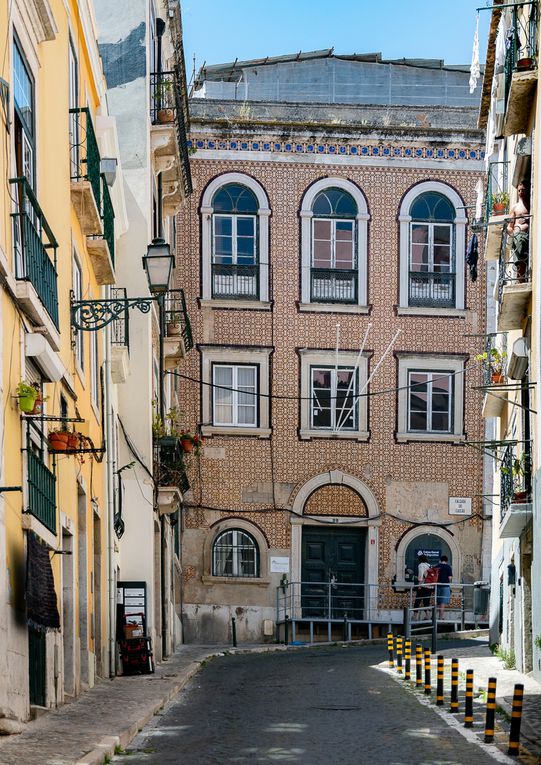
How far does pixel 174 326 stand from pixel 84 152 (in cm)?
1060

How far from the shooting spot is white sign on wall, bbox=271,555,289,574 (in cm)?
3581

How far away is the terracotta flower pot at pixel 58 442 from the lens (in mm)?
16219

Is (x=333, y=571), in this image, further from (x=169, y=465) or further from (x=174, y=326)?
(x=169, y=465)

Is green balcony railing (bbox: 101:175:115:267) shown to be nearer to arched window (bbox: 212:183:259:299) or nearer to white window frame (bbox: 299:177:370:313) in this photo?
arched window (bbox: 212:183:259:299)

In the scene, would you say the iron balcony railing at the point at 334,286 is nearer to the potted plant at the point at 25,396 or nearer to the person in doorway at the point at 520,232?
the person in doorway at the point at 520,232

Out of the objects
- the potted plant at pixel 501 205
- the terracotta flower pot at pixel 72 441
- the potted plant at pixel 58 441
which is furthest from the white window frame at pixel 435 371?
the potted plant at pixel 58 441

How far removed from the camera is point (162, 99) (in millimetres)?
28844

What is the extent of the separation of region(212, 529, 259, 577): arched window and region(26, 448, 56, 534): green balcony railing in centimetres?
1992

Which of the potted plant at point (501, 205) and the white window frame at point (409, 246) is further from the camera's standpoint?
the white window frame at point (409, 246)

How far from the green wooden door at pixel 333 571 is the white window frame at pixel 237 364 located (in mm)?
2751

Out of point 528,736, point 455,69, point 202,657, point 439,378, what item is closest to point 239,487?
point 439,378

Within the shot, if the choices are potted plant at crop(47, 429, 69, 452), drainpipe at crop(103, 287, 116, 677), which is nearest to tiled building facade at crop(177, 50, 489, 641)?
drainpipe at crop(103, 287, 116, 677)

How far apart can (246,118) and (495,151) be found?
27.3ft

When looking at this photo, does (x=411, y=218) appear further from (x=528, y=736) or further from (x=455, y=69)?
(x=528, y=736)
